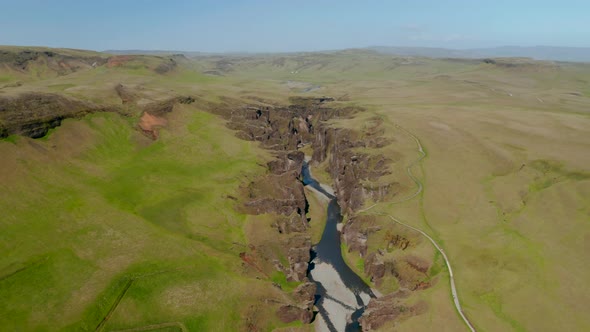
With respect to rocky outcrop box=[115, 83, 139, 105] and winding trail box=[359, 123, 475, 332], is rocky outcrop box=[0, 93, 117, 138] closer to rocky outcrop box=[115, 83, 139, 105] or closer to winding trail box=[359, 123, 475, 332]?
rocky outcrop box=[115, 83, 139, 105]

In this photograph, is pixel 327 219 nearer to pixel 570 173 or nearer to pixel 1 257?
pixel 570 173

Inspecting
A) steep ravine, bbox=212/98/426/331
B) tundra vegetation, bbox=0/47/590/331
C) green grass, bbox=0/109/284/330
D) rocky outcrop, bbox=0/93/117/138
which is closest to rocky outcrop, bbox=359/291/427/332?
tundra vegetation, bbox=0/47/590/331

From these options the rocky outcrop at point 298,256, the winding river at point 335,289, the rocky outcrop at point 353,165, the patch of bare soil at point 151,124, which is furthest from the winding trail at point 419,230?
the patch of bare soil at point 151,124

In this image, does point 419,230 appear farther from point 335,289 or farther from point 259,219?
point 259,219

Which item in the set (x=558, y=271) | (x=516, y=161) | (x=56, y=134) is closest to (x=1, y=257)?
(x=56, y=134)

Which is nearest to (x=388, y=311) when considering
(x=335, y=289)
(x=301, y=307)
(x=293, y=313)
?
(x=301, y=307)

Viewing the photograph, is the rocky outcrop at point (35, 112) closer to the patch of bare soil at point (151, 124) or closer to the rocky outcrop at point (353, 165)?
the patch of bare soil at point (151, 124)
